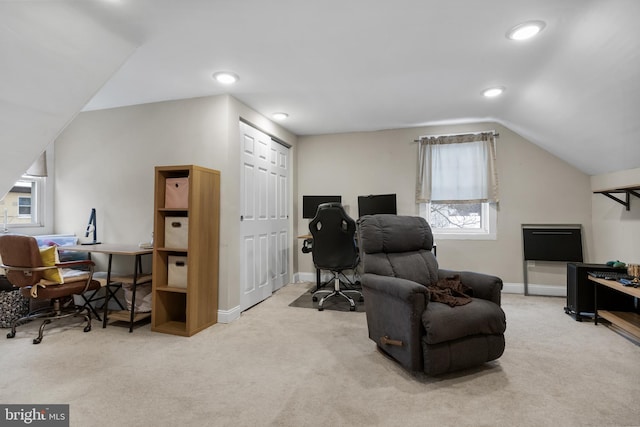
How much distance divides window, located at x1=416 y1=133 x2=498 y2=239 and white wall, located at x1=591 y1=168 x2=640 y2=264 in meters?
1.12

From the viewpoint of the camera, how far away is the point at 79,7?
71.6 inches

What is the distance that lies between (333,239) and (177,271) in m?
1.68

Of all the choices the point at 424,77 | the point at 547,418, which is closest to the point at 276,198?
the point at 424,77

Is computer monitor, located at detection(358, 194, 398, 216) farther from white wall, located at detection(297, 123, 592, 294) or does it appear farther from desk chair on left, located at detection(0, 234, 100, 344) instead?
desk chair on left, located at detection(0, 234, 100, 344)

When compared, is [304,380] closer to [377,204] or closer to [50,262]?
[50,262]

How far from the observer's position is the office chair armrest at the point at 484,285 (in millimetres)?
2244

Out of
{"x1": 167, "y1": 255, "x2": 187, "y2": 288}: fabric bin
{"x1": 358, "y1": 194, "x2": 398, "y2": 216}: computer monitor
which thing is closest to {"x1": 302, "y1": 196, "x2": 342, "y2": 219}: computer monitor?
{"x1": 358, "y1": 194, "x2": 398, "y2": 216}: computer monitor

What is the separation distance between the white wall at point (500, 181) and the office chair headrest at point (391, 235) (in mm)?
1910

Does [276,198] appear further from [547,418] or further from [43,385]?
[547,418]

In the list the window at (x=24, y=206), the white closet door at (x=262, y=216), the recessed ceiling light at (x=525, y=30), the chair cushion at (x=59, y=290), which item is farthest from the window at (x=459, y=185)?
the window at (x=24, y=206)

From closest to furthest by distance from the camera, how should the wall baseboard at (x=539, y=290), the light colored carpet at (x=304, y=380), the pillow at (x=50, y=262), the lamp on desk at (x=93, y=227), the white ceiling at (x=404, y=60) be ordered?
1. the light colored carpet at (x=304, y=380)
2. the white ceiling at (x=404, y=60)
3. the pillow at (x=50, y=262)
4. the lamp on desk at (x=93, y=227)
5. the wall baseboard at (x=539, y=290)

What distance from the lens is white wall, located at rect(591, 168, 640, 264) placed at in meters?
3.19

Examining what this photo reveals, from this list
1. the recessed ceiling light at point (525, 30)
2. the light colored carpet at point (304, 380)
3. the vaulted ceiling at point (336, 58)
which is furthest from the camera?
the recessed ceiling light at point (525, 30)

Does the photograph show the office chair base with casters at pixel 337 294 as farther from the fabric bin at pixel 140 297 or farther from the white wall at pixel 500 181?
the fabric bin at pixel 140 297
